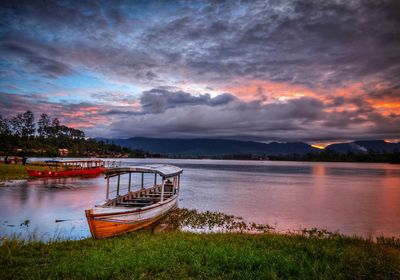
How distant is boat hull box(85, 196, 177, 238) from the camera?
15953mm

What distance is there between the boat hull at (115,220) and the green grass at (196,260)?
4.07 feet

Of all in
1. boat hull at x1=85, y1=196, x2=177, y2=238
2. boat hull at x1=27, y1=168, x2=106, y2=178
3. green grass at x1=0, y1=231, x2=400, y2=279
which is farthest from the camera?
boat hull at x1=27, y1=168, x2=106, y2=178

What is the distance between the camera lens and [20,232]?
1967 centimetres

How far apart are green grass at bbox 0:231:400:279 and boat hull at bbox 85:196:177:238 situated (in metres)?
1.24

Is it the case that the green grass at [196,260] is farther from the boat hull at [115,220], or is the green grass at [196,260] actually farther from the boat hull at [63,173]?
the boat hull at [63,173]

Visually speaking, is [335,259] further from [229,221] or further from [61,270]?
[229,221]

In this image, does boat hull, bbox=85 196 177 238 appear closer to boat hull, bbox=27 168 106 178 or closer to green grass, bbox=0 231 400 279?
green grass, bbox=0 231 400 279

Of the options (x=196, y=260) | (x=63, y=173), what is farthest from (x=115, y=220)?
(x=63, y=173)

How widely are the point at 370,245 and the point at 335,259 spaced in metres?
4.51

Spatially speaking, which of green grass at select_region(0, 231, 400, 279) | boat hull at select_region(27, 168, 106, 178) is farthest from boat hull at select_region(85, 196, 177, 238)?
boat hull at select_region(27, 168, 106, 178)

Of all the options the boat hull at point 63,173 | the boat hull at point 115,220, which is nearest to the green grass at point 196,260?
the boat hull at point 115,220

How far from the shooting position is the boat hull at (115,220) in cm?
1595

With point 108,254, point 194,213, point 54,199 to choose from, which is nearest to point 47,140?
point 54,199

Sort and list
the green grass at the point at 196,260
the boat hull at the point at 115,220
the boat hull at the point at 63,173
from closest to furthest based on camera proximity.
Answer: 1. the green grass at the point at 196,260
2. the boat hull at the point at 115,220
3. the boat hull at the point at 63,173
